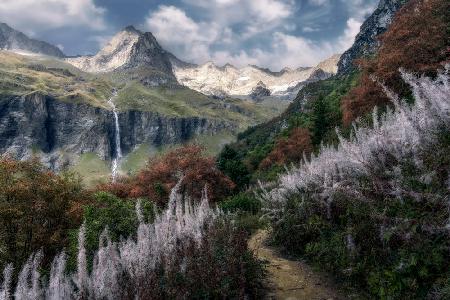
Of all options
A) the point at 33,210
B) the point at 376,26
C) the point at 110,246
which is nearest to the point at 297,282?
the point at 110,246

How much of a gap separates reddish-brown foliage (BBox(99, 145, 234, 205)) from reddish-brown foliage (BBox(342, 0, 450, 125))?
9224 millimetres

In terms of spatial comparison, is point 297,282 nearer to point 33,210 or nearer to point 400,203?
point 400,203

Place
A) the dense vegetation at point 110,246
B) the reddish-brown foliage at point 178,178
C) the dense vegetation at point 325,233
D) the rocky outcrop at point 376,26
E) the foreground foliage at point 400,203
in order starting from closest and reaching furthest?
the foreground foliage at point 400,203 < the dense vegetation at point 325,233 < the dense vegetation at point 110,246 < the reddish-brown foliage at point 178,178 < the rocky outcrop at point 376,26

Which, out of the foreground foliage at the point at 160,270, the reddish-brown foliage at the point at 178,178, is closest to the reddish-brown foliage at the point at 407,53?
the reddish-brown foliage at the point at 178,178

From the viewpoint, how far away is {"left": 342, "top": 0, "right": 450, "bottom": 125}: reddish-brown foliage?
18.0 metres

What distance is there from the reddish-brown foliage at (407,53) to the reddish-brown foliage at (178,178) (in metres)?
9.22

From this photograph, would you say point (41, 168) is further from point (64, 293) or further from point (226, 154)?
point (226, 154)

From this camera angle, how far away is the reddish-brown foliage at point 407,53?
18.0 m

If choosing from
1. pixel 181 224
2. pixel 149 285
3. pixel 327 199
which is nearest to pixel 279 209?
pixel 327 199

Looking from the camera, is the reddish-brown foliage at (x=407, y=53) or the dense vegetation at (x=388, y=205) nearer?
the dense vegetation at (x=388, y=205)

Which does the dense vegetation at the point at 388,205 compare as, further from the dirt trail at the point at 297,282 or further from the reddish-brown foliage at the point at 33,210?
the reddish-brown foliage at the point at 33,210

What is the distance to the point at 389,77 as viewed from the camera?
1853 centimetres

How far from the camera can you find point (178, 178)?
25.3m

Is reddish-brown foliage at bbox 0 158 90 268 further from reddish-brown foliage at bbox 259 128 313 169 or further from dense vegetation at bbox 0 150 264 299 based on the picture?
reddish-brown foliage at bbox 259 128 313 169
